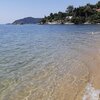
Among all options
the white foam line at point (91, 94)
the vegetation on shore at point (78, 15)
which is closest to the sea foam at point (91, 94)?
the white foam line at point (91, 94)

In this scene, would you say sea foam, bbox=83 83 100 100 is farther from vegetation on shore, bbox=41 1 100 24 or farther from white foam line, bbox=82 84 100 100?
vegetation on shore, bbox=41 1 100 24

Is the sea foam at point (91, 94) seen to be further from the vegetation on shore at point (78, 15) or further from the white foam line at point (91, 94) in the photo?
the vegetation on shore at point (78, 15)

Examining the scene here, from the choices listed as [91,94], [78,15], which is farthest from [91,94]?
[78,15]

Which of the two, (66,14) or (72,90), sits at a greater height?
(72,90)

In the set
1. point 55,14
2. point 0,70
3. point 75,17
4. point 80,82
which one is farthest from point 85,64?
point 55,14

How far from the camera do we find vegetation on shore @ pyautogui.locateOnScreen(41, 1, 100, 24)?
152m

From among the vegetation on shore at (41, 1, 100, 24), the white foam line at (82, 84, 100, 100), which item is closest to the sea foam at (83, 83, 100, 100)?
the white foam line at (82, 84, 100, 100)

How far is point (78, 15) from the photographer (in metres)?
159

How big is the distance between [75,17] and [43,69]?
460 feet

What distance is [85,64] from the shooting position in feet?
56.1

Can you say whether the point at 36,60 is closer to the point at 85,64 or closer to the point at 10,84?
the point at 85,64

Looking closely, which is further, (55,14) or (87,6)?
(55,14)

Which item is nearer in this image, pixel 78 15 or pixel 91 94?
pixel 91 94

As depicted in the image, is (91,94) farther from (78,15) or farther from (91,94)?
(78,15)
